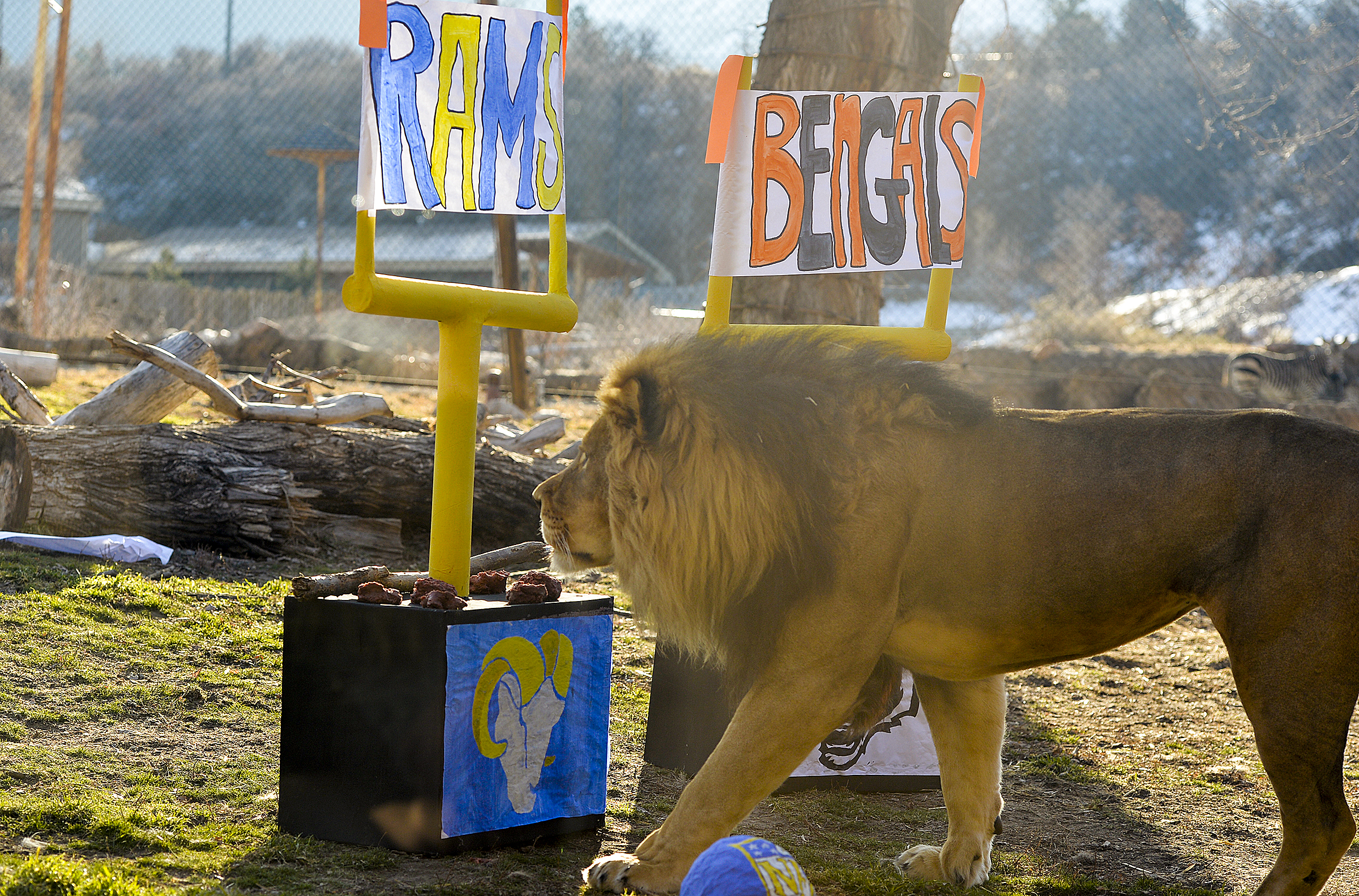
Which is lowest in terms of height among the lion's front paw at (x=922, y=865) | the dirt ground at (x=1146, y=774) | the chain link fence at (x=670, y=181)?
the dirt ground at (x=1146, y=774)

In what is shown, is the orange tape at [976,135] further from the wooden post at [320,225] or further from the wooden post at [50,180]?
the wooden post at [320,225]

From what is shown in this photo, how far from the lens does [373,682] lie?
113 inches

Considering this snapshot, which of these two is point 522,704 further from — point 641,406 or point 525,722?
point 641,406

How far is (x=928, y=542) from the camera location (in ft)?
9.40

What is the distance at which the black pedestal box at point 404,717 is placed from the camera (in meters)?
2.82

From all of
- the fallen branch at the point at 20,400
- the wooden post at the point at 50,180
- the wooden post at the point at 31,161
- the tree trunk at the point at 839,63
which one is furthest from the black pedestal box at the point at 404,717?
the wooden post at the point at 31,161

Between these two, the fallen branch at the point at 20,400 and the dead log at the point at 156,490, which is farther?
the fallen branch at the point at 20,400

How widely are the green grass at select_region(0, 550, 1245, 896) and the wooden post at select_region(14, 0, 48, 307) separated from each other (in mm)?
12888

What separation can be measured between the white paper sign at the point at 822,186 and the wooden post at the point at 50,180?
13895 mm

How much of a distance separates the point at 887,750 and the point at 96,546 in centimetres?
367

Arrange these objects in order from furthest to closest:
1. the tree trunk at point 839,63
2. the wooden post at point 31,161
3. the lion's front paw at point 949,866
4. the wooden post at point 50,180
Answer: the wooden post at point 31,161
the wooden post at point 50,180
the tree trunk at point 839,63
the lion's front paw at point 949,866

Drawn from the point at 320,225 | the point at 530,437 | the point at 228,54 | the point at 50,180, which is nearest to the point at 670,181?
the point at 320,225

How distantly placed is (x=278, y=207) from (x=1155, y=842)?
2478 centimetres

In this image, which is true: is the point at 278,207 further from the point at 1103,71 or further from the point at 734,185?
the point at 734,185
